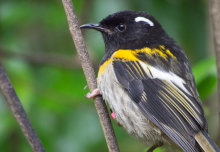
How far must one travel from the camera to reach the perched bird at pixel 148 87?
398 cm

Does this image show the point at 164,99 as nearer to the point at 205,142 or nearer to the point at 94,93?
the point at 205,142

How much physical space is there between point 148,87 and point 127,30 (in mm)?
834

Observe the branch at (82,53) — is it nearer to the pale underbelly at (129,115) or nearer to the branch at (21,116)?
the pale underbelly at (129,115)

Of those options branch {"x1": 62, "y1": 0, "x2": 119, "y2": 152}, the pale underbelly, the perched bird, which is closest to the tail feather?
the perched bird

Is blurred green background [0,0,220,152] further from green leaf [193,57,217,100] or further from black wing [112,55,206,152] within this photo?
black wing [112,55,206,152]

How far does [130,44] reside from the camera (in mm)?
4734

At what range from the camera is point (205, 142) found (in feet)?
12.8

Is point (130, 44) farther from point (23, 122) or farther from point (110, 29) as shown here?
point (23, 122)

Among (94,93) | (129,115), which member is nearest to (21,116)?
(94,93)

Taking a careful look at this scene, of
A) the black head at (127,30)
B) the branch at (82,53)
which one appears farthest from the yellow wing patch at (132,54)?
→ the branch at (82,53)

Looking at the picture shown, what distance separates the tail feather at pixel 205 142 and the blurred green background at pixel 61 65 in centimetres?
68

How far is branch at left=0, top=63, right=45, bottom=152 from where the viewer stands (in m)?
3.14

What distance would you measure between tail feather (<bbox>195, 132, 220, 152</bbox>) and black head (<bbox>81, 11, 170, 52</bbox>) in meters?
1.19

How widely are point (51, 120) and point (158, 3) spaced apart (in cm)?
202
